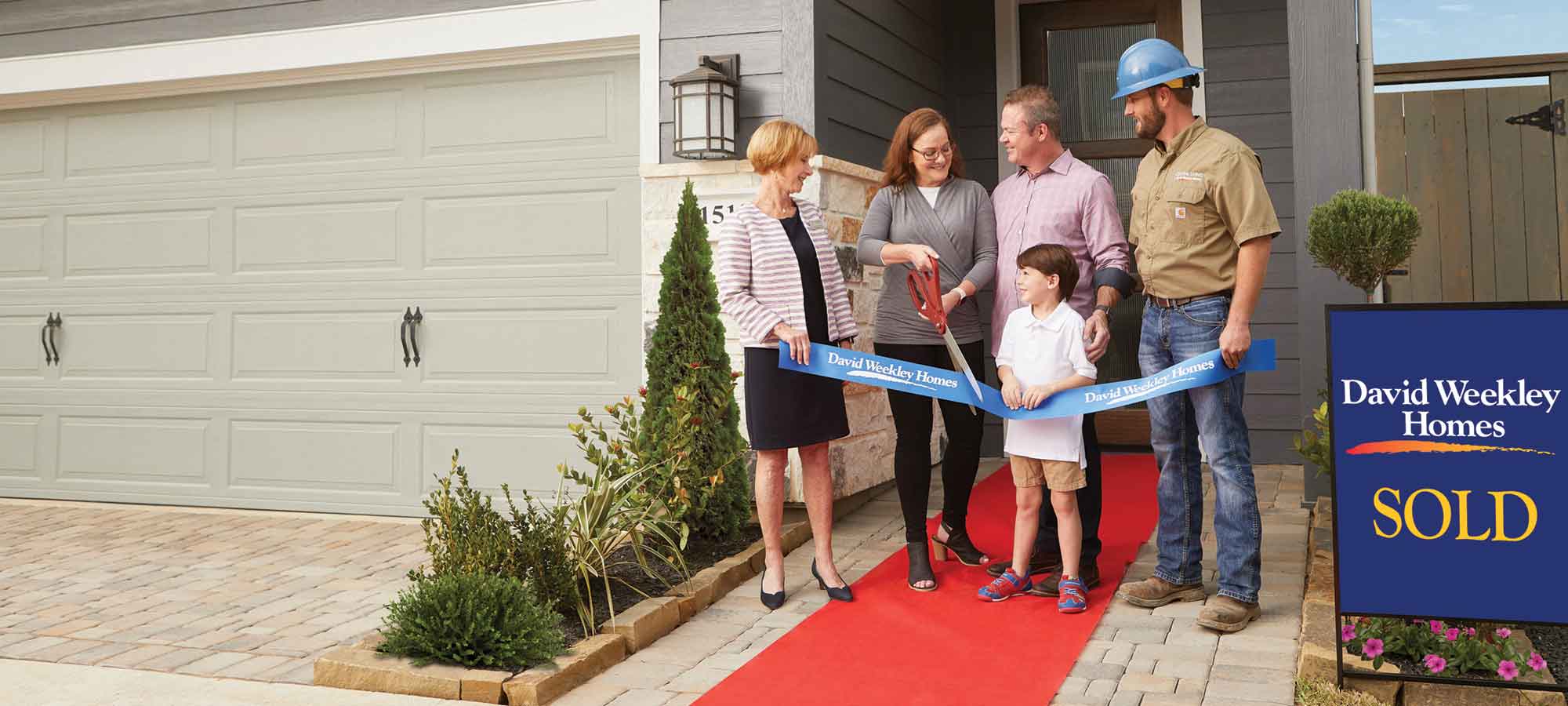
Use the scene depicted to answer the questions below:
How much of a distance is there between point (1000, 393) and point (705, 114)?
188 centimetres

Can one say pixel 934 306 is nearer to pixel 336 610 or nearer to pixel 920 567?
pixel 920 567

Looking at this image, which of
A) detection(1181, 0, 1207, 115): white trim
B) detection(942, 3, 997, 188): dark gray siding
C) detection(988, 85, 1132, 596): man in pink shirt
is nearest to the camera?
detection(988, 85, 1132, 596): man in pink shirt

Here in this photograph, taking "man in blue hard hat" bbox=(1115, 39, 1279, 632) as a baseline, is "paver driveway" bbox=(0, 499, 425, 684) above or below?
below

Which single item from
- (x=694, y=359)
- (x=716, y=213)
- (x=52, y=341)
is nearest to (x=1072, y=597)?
(x=694, y=359)

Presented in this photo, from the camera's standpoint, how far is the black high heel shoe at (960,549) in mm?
4172

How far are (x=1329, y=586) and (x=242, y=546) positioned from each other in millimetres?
4344

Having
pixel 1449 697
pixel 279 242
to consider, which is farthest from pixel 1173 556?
pixel 279 242

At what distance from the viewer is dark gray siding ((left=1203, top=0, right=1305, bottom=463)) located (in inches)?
245

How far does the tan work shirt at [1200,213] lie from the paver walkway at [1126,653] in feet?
3.21

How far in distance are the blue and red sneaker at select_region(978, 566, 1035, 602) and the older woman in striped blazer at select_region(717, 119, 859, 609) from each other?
1.44ft

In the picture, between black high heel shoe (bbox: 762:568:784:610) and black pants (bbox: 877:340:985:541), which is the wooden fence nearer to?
black pants (bbox: 877:340:985:541)

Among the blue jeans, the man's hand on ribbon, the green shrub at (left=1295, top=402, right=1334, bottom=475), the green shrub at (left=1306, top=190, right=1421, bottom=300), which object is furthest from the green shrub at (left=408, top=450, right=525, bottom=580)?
the green shrub at (left=1306, top=190, right=1421, bottom=300)

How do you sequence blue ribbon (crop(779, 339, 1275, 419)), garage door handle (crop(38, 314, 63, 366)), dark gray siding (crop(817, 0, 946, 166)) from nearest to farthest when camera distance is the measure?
blue ribbon (crop(779, 339, 1275, 419)), dark gray siding (crop(817, 0, 946, 166)), garage door handle (crop(38, 314, 63, 366))

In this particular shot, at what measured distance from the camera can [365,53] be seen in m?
5.73
